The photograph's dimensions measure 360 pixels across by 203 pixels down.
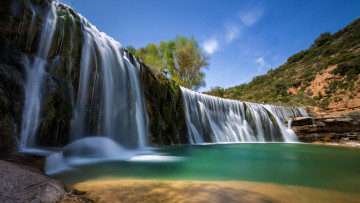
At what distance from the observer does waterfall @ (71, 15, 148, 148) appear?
5258mm

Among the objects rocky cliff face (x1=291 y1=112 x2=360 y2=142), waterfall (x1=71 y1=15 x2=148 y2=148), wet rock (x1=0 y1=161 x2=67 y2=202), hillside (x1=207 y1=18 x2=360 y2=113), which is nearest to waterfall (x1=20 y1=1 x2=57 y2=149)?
waterfall (x1=71 y1=15 x2=148 y2=148)

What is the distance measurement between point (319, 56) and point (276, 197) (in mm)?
46210

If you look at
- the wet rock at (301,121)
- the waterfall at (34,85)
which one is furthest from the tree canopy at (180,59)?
the waterfall at (34,85)

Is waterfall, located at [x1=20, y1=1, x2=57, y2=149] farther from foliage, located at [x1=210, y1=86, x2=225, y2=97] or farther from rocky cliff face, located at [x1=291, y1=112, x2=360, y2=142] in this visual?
foliage, located at [x1=210, y1=86, x2=225, y2=97]

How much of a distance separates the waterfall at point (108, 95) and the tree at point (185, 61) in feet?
51.4

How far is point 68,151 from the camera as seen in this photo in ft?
14.4

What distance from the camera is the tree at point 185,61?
76.4 ft

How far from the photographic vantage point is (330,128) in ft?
37.1

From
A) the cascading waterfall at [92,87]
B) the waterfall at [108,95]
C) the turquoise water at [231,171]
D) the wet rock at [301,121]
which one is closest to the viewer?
the turquoise water at [231,171]

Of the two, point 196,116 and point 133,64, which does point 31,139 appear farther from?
A: point 196,116

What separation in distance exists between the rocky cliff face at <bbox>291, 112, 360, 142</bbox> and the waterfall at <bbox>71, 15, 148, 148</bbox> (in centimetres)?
1176

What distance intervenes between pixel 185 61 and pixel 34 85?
2046cm

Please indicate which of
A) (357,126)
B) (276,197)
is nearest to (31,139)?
(276,197)

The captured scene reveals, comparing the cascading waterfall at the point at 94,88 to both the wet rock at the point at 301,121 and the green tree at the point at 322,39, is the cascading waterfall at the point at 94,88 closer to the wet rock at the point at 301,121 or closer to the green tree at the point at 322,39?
the wet rock at the point at 301,121
